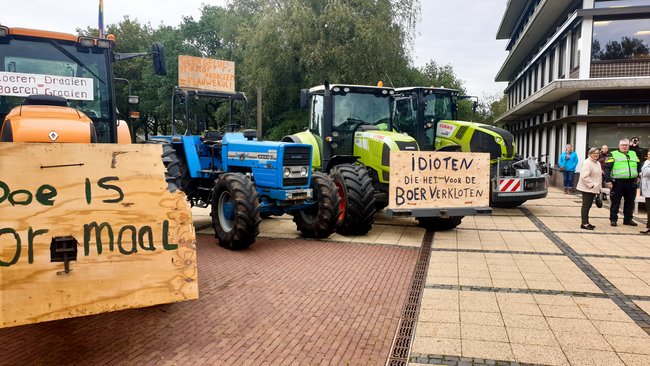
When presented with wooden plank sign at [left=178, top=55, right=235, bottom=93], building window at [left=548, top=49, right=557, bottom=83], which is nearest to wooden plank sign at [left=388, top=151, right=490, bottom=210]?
wooden plank sign at [left=178, top=55, right=235, bottom=93]

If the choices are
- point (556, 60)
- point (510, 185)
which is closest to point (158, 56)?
point (510, 185)

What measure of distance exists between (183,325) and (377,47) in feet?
61.6

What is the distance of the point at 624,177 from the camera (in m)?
9.74

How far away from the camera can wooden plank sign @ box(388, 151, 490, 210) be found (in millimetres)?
8664

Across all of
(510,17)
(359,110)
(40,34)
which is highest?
(510,17)

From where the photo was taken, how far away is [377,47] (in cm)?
2120

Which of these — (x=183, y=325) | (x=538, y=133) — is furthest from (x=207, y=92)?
(x=538, y=133)

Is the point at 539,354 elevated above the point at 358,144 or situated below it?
below

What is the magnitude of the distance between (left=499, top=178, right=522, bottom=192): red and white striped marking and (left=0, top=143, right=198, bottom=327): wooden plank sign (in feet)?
31.5

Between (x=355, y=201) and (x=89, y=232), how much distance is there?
543 centimetres

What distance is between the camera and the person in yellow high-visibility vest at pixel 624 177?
31.9ft

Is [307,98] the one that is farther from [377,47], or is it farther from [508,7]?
[508,7]

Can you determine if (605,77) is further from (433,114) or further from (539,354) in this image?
(539,354)

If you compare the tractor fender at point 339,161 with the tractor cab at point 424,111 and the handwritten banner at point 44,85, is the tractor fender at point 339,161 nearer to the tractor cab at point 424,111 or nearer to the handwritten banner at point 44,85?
the tractor cab at point 424,111
